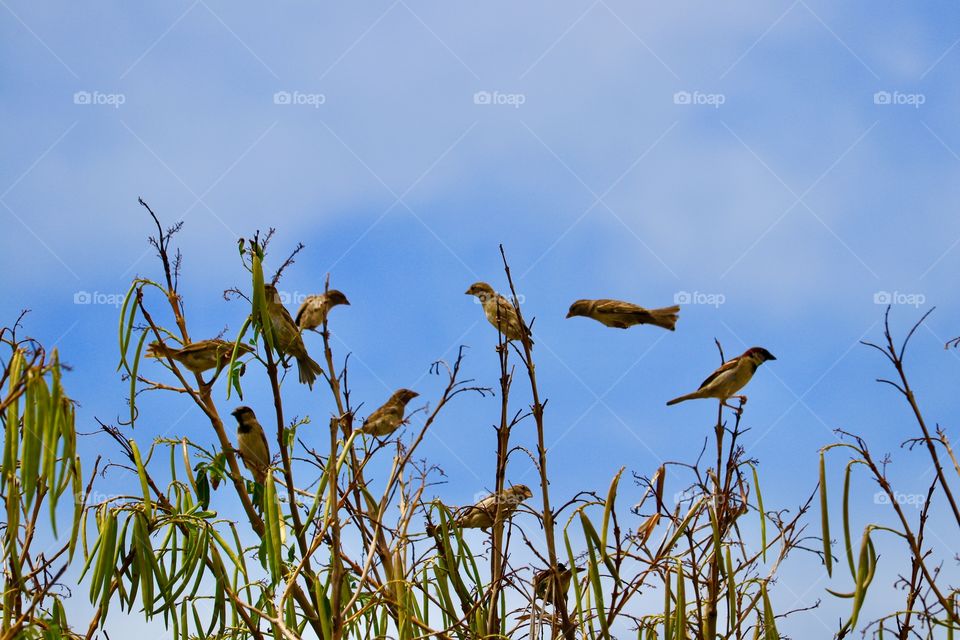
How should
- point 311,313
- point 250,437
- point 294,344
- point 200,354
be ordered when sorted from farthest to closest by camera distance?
point 311,313 → point 250,437 → point 294,344 → point 200,354

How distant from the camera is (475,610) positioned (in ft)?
10.8

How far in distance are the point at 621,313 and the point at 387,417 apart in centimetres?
163

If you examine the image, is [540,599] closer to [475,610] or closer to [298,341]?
[475,610]

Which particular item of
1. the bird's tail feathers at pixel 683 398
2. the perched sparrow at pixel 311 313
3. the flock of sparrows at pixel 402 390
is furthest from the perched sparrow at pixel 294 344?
the bird's tail feathers at pixel 683 398

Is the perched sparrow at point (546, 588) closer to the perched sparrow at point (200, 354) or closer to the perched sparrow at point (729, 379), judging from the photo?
the perched sparrow at point (200, 354)

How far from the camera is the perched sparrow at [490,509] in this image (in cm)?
329

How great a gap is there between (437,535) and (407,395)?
2050 mm

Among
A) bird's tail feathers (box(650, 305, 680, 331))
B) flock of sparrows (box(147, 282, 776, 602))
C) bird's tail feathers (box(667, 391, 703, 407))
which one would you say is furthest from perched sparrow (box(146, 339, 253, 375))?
bird's tail feathers (box(650, 305, 680, 331))

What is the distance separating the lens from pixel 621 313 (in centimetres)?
597

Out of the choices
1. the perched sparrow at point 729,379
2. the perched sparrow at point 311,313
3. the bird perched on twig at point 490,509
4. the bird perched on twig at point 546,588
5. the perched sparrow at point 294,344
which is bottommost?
the bird perched on twig at point 546,588

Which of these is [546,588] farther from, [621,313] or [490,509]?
[621,313]

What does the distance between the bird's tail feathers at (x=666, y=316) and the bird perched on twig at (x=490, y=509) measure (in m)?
1.32

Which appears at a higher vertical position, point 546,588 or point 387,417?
point 387,417

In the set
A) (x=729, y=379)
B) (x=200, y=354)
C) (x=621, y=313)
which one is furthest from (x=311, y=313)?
(x=729, y=379)
